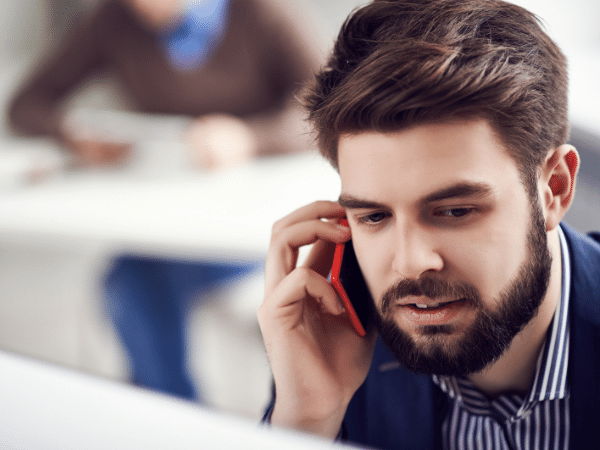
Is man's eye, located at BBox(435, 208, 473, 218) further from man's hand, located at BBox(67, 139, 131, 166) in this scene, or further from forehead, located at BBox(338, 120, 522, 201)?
man's hand, located at BBox(67, 139, 131, 166)

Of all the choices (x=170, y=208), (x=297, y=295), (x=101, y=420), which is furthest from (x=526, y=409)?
(x=170, y=208)

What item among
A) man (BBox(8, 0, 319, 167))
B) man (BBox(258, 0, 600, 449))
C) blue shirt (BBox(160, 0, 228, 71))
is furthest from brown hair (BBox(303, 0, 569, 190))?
blue shirt (BBox(160, 0, 228, 71))

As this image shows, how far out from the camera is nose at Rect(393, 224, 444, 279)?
1.43 ft

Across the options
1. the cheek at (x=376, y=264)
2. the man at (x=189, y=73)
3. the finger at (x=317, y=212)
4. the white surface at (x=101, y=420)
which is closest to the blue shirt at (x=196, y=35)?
the man at (x=189, y=73)

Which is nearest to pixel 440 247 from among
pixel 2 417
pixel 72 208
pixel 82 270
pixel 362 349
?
pixel 362 349

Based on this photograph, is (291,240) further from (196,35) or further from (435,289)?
(196,35)

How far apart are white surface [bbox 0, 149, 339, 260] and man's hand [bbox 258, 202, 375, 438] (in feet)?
0.69

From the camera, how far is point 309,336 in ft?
1.86

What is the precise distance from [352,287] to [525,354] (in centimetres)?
20

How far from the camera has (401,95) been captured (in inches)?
16.3

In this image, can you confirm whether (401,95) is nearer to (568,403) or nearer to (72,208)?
(568,403)

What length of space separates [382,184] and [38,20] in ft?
4.19

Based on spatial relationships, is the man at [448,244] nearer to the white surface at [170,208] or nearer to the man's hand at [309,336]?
the man's hand at [309,336]

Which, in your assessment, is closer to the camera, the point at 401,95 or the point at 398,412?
the point at 401,95
